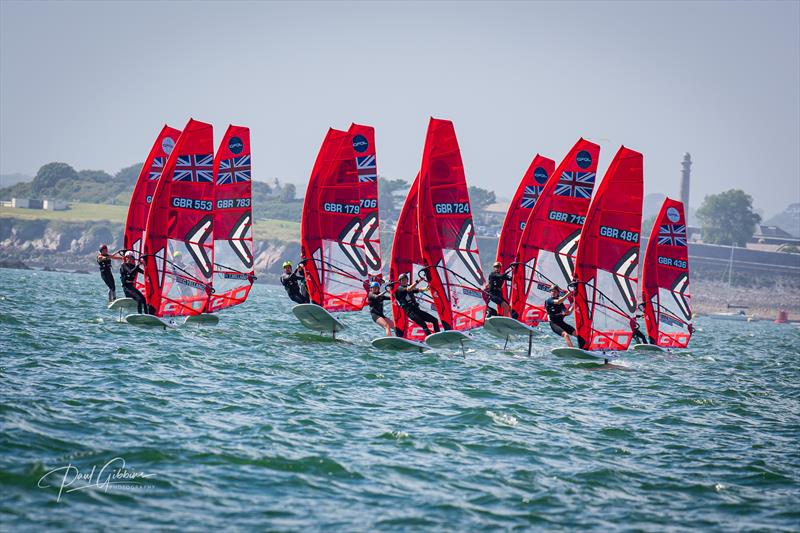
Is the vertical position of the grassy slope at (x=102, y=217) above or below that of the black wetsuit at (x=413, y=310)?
above

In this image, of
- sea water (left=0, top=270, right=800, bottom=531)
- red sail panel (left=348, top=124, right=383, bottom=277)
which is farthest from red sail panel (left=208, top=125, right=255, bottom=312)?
sea water (left=0, top=270, right=800, bottom=531)

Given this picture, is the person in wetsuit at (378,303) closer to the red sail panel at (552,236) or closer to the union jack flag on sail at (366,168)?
the union jack flag on sail at (366,168)

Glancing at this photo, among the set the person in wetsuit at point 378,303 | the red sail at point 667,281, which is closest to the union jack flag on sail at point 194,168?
the person in wetsuit at point 378,303

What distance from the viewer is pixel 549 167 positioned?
1406 inches

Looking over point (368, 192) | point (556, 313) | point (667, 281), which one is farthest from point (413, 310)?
point (667, 281)

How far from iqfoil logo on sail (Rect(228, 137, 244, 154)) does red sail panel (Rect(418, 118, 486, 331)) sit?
8319 mm

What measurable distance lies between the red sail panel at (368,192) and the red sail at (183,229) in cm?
452

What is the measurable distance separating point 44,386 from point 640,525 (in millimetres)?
11244

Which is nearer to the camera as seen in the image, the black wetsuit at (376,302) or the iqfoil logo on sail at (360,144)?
the black wetsuit at (376,302)

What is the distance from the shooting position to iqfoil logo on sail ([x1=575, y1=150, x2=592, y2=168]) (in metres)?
32.2

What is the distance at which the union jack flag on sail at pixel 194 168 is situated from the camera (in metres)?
29.0

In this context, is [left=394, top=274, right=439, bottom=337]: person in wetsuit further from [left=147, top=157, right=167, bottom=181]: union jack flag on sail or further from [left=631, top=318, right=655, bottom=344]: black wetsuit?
[left=147, top=157, right=167, bottom=181]: union jack flag on sail

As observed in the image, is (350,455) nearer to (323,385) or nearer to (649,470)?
(649,470)

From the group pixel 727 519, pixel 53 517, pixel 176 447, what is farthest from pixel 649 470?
pixel 53 517
